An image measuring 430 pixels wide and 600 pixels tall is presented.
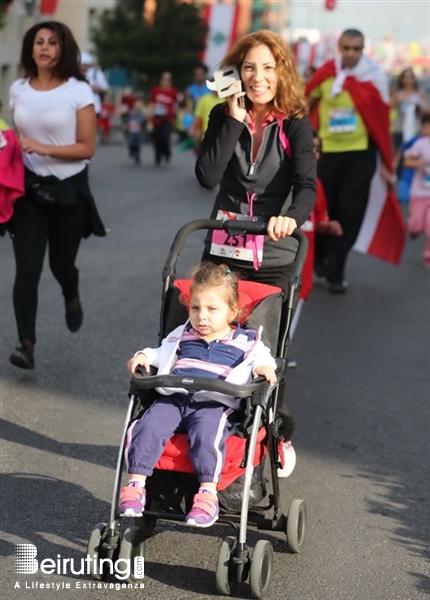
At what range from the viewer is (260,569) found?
Result: 419cm

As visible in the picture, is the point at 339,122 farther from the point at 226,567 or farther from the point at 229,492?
the point at 226,567

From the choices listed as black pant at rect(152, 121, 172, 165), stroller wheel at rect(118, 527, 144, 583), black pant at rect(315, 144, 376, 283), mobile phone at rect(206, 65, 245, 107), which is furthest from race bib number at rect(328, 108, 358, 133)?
black pant at rect(152, 121, 172, 165)

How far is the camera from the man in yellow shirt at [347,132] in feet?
33.9

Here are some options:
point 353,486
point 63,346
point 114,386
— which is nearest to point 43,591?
point 353,486

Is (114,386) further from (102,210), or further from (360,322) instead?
(102,210)

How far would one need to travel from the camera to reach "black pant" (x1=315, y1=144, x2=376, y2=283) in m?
10.6

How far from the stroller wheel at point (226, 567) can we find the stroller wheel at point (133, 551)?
31cm

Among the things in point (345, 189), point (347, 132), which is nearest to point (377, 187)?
point (345, 189)

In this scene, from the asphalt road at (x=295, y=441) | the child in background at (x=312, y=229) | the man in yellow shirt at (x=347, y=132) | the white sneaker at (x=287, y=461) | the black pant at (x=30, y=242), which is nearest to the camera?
the asphalt road at (x=295, y=441)

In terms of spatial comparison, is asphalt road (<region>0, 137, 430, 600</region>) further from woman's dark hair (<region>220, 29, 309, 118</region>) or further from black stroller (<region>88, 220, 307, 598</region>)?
woman's dark hair (<region>220, 29, 309, 118</region>)

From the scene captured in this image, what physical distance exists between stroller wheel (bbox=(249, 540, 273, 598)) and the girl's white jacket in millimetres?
509

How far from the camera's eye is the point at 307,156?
5.29 metres

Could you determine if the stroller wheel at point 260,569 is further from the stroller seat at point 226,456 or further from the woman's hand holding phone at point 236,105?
the woman's hand holding phone at point 236,105

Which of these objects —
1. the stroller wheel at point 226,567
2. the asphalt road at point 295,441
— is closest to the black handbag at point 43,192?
the asphalt road at point 295,441
